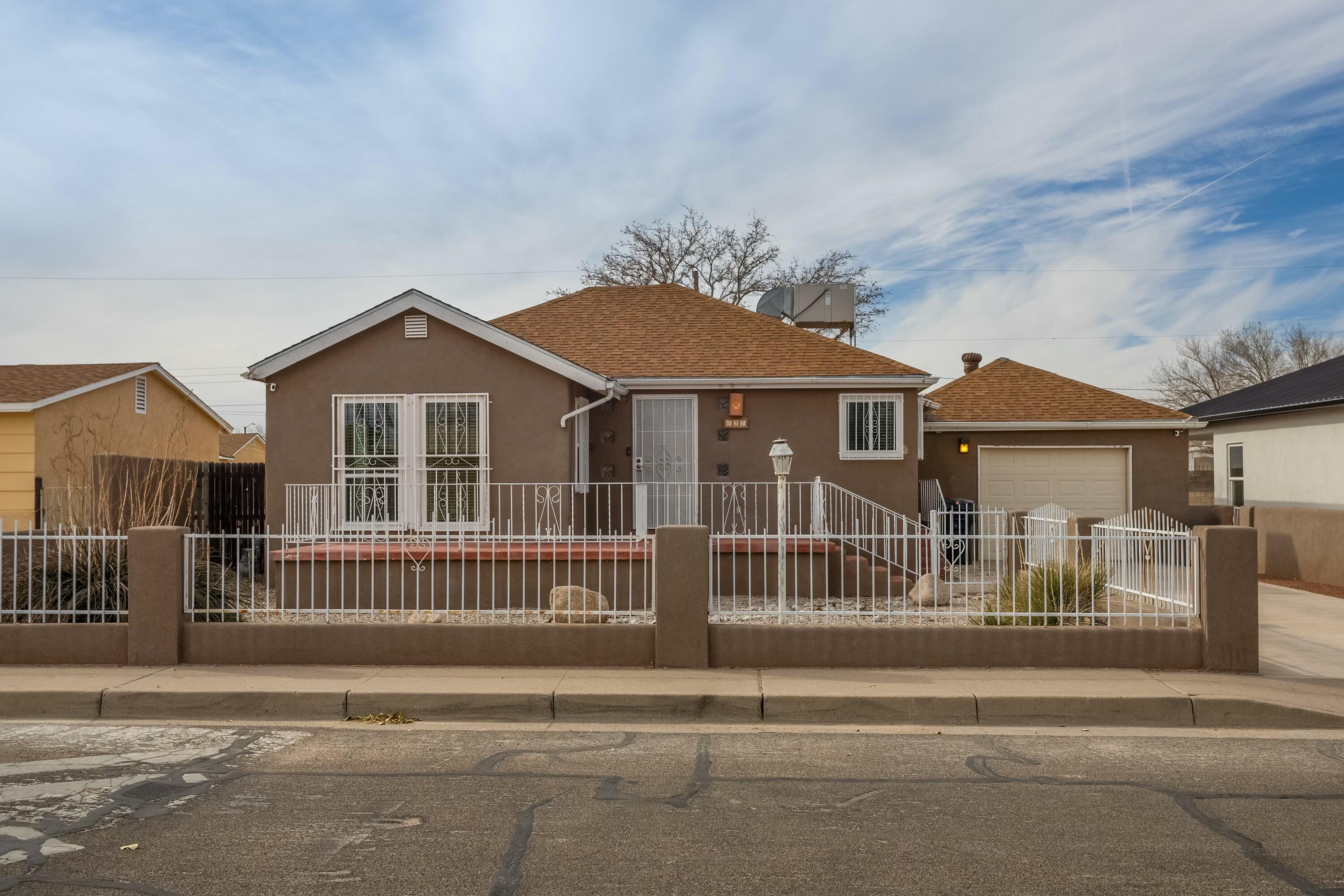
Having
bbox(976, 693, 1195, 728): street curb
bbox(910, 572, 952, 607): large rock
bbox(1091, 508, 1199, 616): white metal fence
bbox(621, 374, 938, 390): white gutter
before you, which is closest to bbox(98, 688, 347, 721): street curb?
bbox(976, 693, 1195, 728): street curb

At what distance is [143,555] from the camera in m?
8.54

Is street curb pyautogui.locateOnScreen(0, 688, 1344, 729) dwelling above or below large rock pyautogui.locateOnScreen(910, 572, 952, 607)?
below

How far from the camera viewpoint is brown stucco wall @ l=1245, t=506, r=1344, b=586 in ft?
49.5

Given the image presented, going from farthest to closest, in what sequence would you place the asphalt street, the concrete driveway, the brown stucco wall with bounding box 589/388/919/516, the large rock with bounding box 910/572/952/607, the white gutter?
the brown stucco wall with bounding box 589/388/919/516, the white gutter, the large rock with bounding box 910/572/952/607, the concrete driveway, the asphalt street

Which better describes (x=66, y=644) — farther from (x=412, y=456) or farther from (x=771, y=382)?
(x=771, y=382)

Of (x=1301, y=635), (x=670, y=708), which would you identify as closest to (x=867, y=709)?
(x=670, y=708)

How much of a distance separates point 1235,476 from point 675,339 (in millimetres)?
12737

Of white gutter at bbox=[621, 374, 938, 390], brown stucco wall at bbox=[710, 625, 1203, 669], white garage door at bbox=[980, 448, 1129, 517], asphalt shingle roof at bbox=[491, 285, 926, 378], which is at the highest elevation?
asphalt shingle roof at bbox=[491, 285, 926, 378]

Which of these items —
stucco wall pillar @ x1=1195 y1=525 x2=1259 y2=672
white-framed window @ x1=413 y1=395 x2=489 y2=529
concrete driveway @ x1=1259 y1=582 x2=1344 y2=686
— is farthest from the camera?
white-framed window @ x1=413 y1=395 x2=489 y2=529

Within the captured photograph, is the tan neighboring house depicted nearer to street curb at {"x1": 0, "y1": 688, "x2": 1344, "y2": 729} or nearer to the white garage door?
the white garage door

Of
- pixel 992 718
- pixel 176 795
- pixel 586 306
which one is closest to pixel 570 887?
pixel 176 795

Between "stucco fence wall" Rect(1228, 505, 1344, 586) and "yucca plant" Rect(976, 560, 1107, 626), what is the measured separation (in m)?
6.96

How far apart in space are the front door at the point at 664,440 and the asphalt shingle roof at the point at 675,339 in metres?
A: 0.51

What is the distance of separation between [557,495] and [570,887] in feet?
28.9
